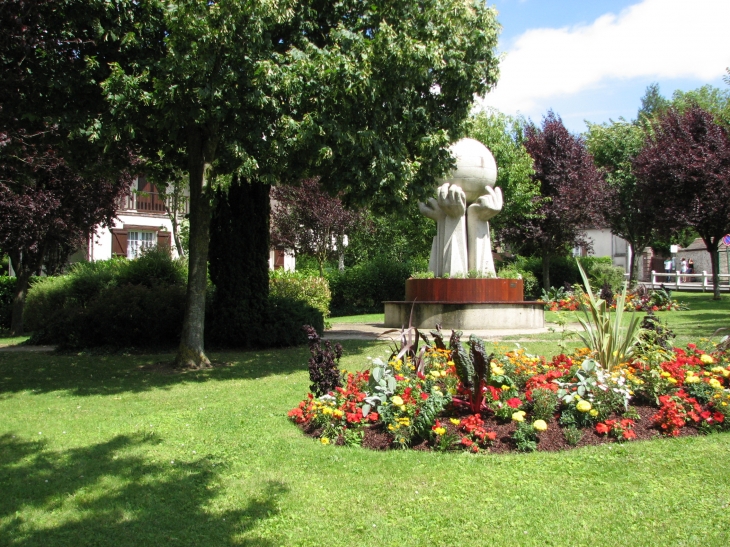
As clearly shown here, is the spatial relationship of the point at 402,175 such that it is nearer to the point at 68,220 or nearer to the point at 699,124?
the point at 68,220

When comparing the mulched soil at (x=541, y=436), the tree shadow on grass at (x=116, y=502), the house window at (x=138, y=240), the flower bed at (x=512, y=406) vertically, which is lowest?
the tree shadow on grass at (x=116, y=502)

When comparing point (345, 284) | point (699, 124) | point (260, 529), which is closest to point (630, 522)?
point (260, 529)

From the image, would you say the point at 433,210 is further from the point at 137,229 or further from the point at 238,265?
the point at 137,229

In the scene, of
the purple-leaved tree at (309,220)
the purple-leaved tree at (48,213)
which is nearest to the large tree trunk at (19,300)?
the purple-leaved tree at (48,213)

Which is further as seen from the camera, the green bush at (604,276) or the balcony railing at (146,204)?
the balcony railing at (146,204)

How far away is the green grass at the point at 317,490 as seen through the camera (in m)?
3.72

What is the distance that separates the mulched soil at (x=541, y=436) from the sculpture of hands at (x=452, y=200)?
9217 mm

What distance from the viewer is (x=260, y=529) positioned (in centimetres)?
383

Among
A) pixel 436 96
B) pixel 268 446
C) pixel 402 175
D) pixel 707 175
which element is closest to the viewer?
pixel 268 446

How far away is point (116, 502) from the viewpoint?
4.27m

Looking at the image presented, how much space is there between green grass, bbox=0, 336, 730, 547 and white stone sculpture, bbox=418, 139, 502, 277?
8999mm

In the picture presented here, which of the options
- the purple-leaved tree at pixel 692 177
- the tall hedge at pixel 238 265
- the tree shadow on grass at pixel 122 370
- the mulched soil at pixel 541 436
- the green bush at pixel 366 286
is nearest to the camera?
the mulched soil at pixel 541 436

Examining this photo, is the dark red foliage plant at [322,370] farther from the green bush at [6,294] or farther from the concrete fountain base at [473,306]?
the green bush at [6,294]

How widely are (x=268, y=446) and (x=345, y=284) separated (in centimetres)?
1756
